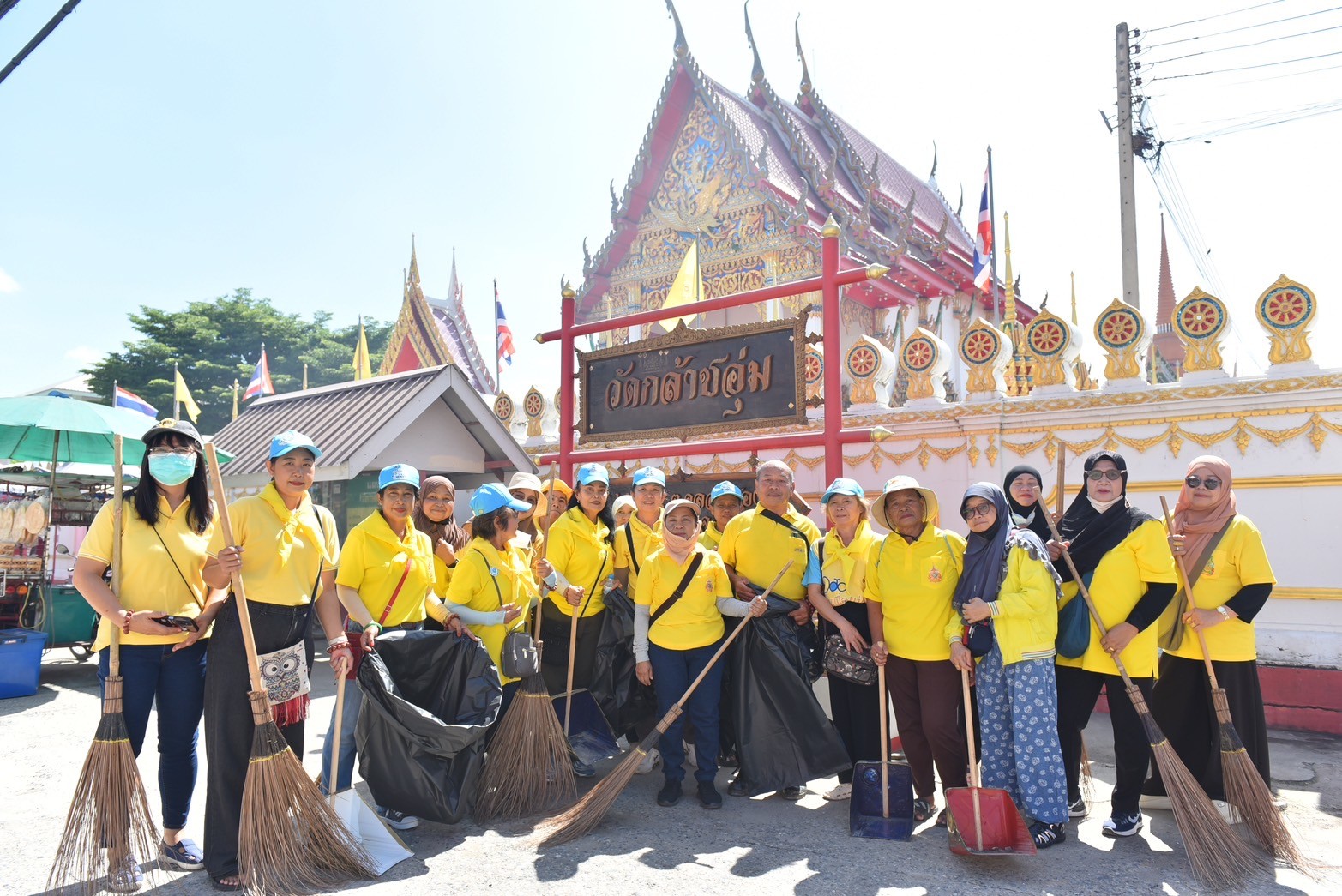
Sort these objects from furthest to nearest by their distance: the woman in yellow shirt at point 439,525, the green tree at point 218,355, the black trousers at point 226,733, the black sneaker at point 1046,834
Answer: the green tree at point 218,355 < the woman in yellow shirt at point 439,525 < the black sneaker at point 1046,834 < the black trousers at point 226,733

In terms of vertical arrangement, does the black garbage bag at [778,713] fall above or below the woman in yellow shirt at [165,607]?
below

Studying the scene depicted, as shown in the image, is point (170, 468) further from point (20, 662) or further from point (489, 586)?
point (20, 662)

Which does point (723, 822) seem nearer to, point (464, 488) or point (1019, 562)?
point (1019, 562)

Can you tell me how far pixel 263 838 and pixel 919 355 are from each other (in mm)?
5829

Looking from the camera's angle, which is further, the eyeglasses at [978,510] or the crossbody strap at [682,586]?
the crossbody strap at [682,586]

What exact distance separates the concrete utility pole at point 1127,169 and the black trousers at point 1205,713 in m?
5.89

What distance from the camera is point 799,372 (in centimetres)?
544

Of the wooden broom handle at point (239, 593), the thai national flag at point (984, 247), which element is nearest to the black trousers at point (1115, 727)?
the wooden broom handle at point (239, 593)

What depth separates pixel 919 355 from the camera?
7031 millimetres

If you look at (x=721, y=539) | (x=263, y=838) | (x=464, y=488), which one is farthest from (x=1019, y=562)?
(x=464, y=488)

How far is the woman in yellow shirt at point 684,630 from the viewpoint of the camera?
13.5ft

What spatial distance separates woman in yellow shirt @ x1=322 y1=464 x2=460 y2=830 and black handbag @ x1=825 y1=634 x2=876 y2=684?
185 centimetres

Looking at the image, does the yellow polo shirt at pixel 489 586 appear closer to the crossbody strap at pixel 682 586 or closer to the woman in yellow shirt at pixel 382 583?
the woman in yellow shirt at pixel 382 583

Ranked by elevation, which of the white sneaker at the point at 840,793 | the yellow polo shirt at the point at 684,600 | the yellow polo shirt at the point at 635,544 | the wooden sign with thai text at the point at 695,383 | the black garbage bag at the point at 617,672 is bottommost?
the white sneaker at the point at 840,793
